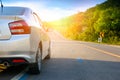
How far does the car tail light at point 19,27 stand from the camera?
9.96 meters

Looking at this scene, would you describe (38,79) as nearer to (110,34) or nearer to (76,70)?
(76,70)

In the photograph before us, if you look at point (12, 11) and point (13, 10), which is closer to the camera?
point (12, 11)

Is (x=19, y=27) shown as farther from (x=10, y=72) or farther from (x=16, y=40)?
(x=10, y=72)

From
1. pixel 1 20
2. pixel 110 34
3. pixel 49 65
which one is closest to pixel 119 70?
pixel 49 65

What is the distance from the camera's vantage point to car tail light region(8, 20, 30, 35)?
996 cm

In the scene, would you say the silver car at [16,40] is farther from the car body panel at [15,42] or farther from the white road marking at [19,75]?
the white road marking at [19,75]

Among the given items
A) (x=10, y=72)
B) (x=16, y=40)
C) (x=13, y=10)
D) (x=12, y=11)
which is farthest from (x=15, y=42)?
(x=10, y=72)

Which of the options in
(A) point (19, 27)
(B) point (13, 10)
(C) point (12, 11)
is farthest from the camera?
(B) point (13, 10)

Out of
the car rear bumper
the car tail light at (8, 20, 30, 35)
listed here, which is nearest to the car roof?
the car tail light at (8, 20, 30, 35)

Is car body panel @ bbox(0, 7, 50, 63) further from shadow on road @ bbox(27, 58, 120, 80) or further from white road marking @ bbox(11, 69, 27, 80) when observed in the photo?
shadow on road @ bbox(27, 58, 120, 80)

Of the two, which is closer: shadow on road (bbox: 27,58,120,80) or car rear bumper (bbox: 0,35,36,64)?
car rear bumper (bbox: 0,35,36,64)

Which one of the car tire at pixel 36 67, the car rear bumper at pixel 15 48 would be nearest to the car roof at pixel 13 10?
the car rear bumper at pixel 15 48

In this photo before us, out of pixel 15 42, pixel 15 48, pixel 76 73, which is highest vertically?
pixel 15 42

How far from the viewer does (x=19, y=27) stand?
10023 millimetres
